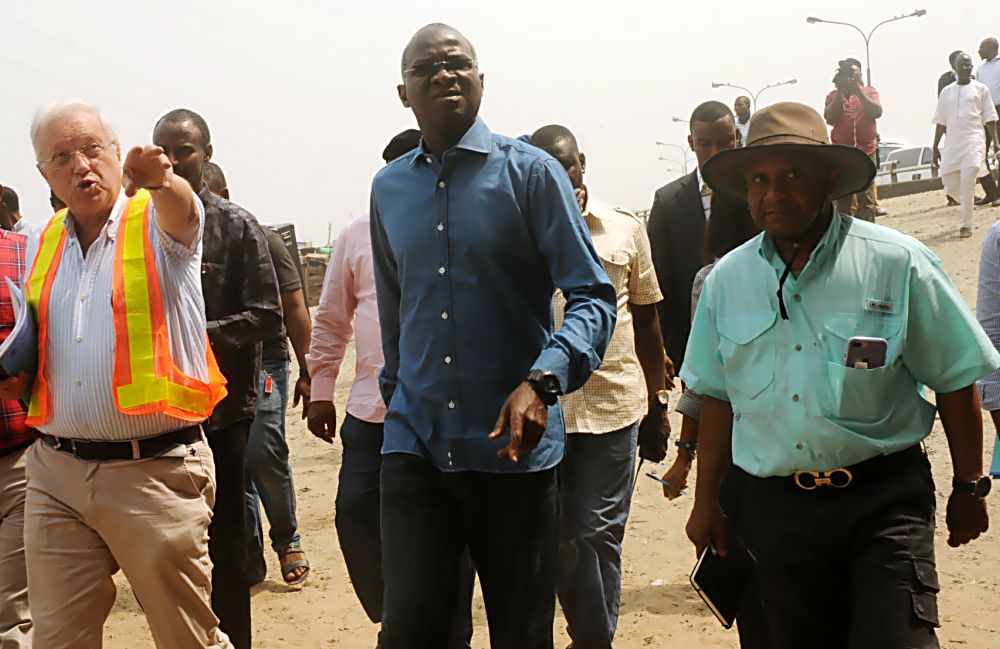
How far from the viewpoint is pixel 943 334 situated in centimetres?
344

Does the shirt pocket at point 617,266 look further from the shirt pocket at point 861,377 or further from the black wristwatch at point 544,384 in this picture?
the black wristwatch at point 544,384

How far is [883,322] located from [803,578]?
0.75m

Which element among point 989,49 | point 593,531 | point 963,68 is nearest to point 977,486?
point 593,531

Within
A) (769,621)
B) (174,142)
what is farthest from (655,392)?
(174,142)

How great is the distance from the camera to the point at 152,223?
4.10 meters

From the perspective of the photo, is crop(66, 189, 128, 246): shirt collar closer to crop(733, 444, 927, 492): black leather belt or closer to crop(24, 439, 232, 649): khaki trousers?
crop(24, 439, 232, 649): khaki trousers

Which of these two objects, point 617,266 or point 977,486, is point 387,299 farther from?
point 977,486

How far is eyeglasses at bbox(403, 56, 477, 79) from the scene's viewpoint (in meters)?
3.73

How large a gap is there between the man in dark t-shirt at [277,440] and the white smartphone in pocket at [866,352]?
389 cm

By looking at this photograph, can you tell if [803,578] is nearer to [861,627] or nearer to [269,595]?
[861,627]

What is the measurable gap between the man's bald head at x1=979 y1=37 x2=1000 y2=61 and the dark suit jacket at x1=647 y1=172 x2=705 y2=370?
12511 millimetres

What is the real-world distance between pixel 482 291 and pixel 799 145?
1.01m

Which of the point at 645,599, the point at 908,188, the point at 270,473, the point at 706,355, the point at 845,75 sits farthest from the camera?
the point at 908,188

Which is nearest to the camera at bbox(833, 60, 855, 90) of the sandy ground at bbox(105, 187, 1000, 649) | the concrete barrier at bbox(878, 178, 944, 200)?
the sandy ground at bbox(105, 187, 1000, 649)
